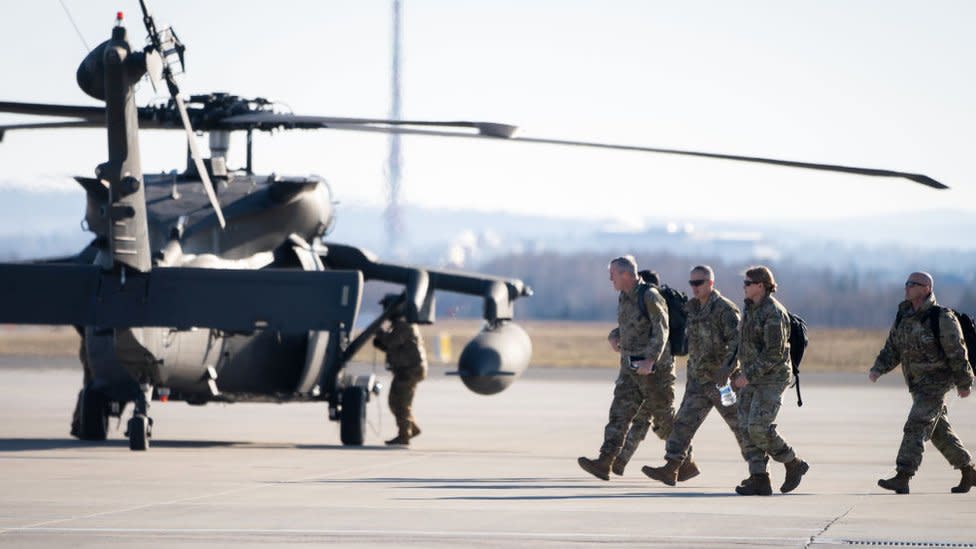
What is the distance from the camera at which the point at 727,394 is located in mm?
14930

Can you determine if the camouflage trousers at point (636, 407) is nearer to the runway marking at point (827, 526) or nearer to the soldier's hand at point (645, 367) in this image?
the soldier's hand at point (645, 367)

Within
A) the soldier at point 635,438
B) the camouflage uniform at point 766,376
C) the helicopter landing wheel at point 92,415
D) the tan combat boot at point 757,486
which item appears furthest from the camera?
the helicopter landing wheel at point 92,415

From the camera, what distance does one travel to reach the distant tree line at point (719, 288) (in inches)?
4860

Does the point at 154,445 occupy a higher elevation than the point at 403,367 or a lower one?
lower

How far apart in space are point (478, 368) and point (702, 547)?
36.6ft

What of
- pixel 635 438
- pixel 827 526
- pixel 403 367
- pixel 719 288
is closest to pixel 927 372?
pixel 635 438

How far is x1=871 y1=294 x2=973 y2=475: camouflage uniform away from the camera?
47.8 ft

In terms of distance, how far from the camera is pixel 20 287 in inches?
690

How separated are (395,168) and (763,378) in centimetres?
9522

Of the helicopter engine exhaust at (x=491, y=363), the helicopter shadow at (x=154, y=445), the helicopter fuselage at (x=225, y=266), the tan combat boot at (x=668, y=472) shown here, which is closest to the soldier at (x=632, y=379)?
the tan combat boot at (x=668, y=472)

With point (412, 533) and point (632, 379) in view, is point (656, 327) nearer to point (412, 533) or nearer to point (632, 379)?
point (632, 379)

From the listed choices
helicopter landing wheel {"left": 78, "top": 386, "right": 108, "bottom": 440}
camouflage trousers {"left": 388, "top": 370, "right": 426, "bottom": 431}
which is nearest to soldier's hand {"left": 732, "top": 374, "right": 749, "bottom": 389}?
camouflage trousers {"left": 388, "top": 370, "right": 426, "bottom": 431}

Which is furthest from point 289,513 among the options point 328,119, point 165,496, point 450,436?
point 450,436

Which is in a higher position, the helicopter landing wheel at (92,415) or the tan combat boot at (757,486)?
the tan combat boot at (757,486)
